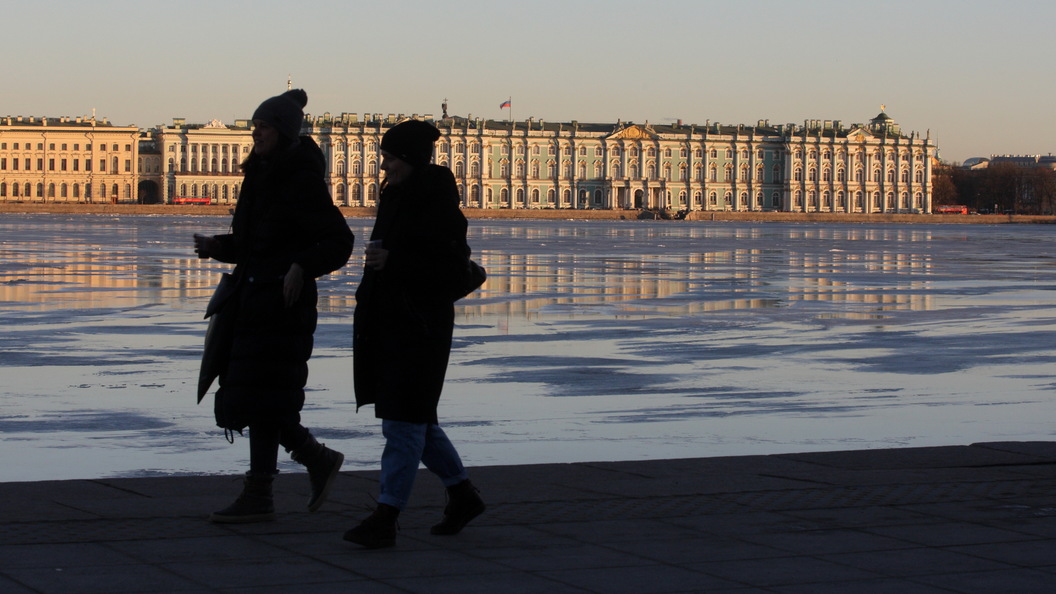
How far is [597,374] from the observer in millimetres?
10078

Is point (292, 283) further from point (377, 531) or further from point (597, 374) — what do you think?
point (597, 374)

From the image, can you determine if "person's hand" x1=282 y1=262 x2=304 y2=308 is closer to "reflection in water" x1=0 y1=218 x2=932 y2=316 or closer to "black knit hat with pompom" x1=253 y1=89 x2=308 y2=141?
"black knit hat with pompom" x1=253 y1=89 x2=308 y2=141

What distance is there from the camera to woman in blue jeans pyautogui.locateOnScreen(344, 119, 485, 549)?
4816 millimetres

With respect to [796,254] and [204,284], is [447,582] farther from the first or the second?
[796,254]

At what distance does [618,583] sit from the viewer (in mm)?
4168

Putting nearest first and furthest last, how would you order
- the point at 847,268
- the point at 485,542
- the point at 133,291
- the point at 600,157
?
the point at 485,542, the point at 133,291, the point at 847,268, the point at 600,157

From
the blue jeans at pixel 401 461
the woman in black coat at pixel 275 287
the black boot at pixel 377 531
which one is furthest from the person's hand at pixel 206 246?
the black boot at pixel 377 531

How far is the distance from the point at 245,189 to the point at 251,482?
3.21 ft

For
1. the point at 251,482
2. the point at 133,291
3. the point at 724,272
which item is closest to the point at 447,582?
the point at 251,482

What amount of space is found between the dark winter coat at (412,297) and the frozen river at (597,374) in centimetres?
183

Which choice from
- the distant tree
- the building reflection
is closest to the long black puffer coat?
the building reflection

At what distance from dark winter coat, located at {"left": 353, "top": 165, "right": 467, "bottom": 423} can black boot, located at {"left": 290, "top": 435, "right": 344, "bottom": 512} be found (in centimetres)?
41

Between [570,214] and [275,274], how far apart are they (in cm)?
11488

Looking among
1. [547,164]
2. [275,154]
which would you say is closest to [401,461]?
[275,154]
